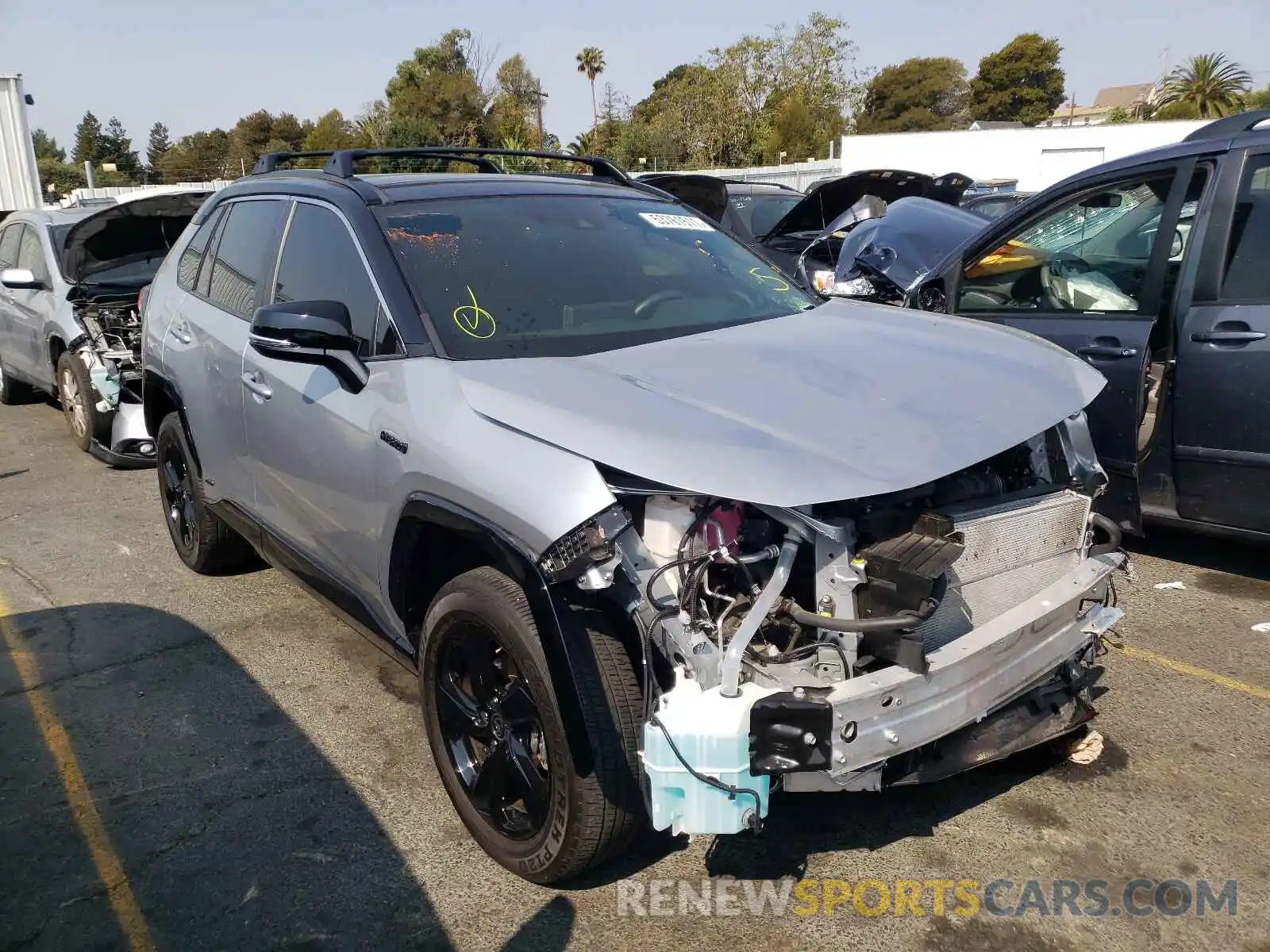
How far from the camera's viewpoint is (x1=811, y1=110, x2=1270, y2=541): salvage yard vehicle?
13.1 feet

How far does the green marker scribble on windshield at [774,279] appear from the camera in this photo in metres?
3.83

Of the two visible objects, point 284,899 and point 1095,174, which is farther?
point 1095,174

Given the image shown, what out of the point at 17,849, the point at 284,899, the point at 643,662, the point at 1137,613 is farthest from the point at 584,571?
the point at 1137,613

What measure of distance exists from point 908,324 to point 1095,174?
1.93 metres

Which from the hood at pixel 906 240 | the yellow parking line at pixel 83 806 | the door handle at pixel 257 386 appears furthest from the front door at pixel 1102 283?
the yellow parking line at pixel 83 806

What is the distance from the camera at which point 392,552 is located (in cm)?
294

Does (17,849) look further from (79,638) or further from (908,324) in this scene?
(908,324)

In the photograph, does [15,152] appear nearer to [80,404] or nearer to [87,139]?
[80,404]

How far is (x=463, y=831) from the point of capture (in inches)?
118

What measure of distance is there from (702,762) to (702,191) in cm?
815

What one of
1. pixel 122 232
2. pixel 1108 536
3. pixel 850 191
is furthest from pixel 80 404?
pixel 1108 536

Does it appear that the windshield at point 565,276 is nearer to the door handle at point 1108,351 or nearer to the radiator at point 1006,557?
the radiator at point 1006,557

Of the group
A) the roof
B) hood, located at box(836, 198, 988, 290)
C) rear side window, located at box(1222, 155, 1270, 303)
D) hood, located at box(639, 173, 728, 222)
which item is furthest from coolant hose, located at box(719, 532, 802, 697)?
the roof

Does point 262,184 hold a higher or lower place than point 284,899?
higher
